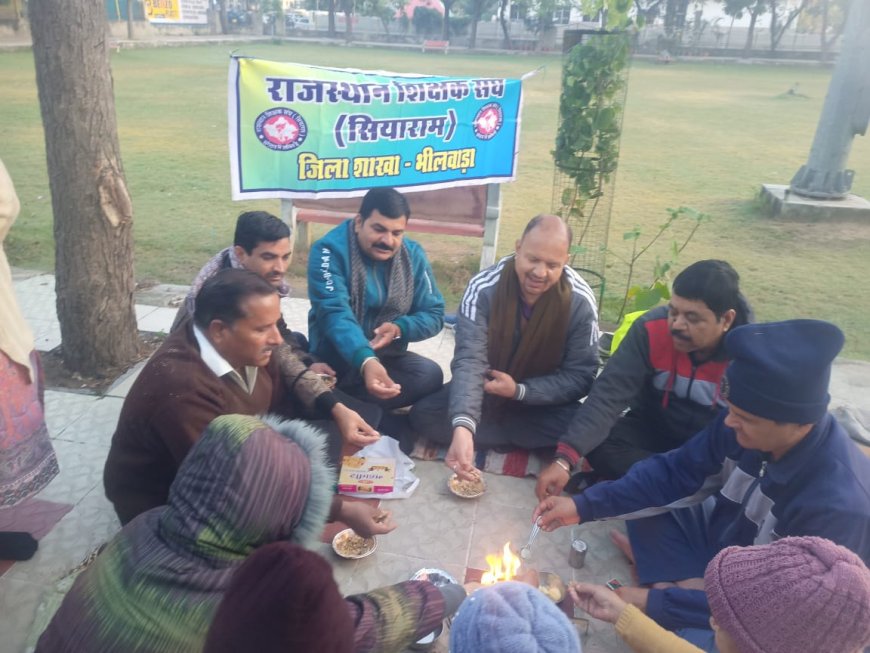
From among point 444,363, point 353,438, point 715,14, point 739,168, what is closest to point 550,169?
point 739,168

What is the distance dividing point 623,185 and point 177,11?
146ft

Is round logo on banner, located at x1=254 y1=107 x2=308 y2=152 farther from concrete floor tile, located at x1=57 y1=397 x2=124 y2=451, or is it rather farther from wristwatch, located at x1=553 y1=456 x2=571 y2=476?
wristwatch, located at x1=553 y1=456 x2=571 y2=476

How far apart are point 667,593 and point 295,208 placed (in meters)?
5.30

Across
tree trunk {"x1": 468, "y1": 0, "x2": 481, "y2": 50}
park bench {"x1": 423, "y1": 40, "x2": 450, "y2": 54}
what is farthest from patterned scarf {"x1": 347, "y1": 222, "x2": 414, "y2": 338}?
tree trunk {"x1": 468, "y1": 0, "x2": 481, "y2": 50}

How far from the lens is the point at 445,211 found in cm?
675

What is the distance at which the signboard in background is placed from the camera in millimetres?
43375

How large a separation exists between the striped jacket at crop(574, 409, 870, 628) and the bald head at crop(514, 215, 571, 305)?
112 centimetres

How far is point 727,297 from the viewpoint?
3129 millimetres

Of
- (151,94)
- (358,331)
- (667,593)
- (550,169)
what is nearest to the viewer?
(667,593)

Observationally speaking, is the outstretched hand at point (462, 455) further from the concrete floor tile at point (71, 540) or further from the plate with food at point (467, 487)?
the concrete floor tile at point (71, 540)

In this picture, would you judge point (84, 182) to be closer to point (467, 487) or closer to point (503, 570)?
point (467, 487)

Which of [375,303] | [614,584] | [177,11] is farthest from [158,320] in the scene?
[177,11]

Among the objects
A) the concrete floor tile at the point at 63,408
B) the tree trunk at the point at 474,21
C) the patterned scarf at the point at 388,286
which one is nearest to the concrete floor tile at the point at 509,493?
the patterned scarf at the point at 388,286

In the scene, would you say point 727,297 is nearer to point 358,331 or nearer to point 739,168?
point 358,331
